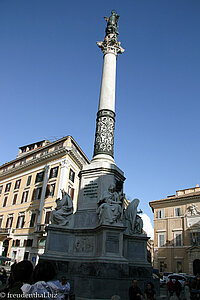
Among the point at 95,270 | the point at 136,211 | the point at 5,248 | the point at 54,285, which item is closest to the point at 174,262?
the point at 5,248

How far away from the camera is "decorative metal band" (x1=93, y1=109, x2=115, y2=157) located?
13.7m

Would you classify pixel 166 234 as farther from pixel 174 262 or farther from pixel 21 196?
pixel 21 196

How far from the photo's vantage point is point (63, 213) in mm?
11367

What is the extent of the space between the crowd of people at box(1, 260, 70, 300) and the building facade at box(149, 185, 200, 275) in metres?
39.2

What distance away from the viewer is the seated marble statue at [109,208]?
1022cm

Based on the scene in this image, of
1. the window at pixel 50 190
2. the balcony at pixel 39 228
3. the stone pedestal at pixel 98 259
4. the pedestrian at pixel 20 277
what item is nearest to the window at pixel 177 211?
the window at pixel 50 190

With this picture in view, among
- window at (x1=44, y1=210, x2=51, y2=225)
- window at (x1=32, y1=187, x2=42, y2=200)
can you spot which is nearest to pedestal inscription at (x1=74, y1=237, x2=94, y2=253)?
window at (x1=44, y1=210, x2=51, y2=225)

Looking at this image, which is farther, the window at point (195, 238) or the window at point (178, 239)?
the window at point (178, 239)

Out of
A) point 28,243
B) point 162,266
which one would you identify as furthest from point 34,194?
point 162,266

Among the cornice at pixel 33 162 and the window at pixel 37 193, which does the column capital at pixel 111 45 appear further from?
the window at pixel 37 193

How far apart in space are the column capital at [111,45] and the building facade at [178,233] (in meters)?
31.3

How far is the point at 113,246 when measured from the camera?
9.77m

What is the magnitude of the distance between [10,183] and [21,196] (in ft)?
17.2

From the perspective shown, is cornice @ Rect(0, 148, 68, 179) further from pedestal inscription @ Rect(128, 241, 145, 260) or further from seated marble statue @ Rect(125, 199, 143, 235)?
pedestal inscription @ Rect(128, 241, 145, 260)
